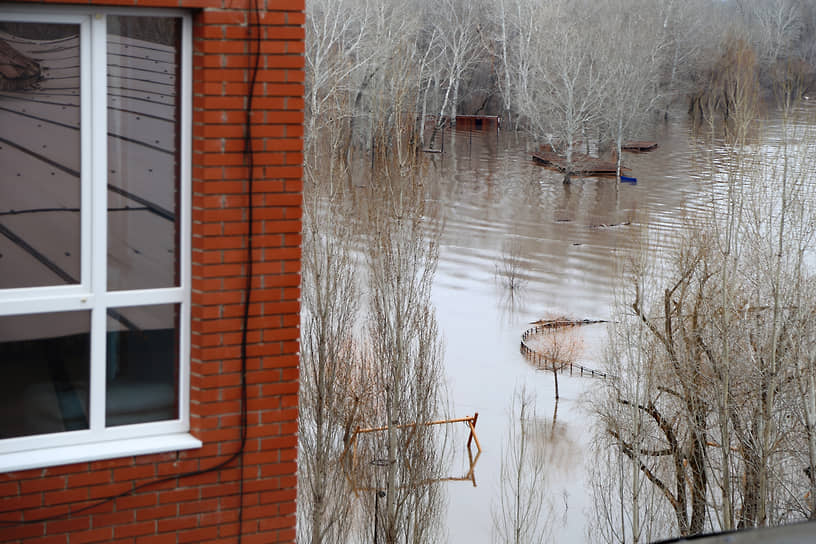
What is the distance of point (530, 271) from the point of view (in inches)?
1273

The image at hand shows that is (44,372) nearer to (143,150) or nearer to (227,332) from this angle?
(227,332)

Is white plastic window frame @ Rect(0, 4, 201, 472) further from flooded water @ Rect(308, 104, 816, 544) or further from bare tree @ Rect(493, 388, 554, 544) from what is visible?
flooded water @ Rect(308, 104, 816, 544)

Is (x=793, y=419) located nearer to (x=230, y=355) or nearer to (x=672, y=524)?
(x=672, y=524)

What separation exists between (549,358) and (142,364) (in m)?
21.1

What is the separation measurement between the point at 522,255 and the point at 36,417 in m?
30.4

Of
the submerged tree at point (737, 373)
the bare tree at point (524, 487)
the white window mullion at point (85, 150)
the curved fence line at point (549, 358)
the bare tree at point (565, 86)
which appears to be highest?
the bare tree at point (565, 86)

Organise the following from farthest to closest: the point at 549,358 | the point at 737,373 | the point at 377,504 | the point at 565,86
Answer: the point at 565,86
the point at 549,358
the point at 377,504
the point at 737,373

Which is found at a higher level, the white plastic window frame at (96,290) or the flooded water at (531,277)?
the white plastic window frame at (96,290)

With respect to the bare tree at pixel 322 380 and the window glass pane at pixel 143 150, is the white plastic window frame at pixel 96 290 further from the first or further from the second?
the bare tree at pixel 322 380

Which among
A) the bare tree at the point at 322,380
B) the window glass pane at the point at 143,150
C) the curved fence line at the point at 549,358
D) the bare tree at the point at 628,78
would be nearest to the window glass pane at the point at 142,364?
the window glass pane at the point at 143,150

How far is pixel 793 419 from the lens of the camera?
1425 cm

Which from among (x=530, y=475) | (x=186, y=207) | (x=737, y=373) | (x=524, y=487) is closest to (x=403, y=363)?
(x=524, y=487)

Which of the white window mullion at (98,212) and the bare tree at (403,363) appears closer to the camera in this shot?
the white window mullion at (98,212)

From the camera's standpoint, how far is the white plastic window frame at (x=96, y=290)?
390 centimetres
